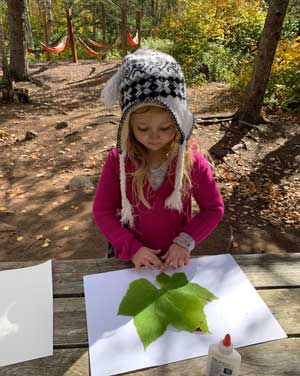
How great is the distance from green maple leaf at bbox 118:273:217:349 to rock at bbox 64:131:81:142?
4.20 m

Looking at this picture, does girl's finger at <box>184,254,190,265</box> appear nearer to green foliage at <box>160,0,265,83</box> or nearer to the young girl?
the young girl

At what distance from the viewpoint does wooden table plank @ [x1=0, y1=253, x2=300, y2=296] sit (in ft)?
4.07

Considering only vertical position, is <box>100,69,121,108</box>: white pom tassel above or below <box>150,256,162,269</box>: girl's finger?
above

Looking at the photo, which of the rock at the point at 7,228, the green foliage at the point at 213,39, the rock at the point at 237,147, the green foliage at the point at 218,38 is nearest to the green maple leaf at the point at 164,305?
the rock at the point at 7,228

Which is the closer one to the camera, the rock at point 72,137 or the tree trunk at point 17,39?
the rock at point 72,137

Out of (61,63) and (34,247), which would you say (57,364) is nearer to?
(34,247)

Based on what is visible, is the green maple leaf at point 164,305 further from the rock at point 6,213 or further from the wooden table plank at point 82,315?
the rock at point 6,213

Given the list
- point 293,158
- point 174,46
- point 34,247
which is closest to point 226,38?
point 174,46

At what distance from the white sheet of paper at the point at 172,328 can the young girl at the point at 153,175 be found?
0.42 feet

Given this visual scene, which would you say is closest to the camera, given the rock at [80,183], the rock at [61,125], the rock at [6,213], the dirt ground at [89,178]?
the dirt ground at [89,178]

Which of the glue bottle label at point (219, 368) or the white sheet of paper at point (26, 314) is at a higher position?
the glue bottle label at point (219, 368)

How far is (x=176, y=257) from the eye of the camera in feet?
4.31

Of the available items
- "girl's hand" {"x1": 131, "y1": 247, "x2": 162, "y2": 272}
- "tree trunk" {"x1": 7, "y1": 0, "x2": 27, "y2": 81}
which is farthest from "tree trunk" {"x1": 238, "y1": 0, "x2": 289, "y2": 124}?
"tree trunk" {"x1": 7, "y1": 0, "x2": 27, "y2": 81}

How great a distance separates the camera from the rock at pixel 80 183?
12.7 feet
